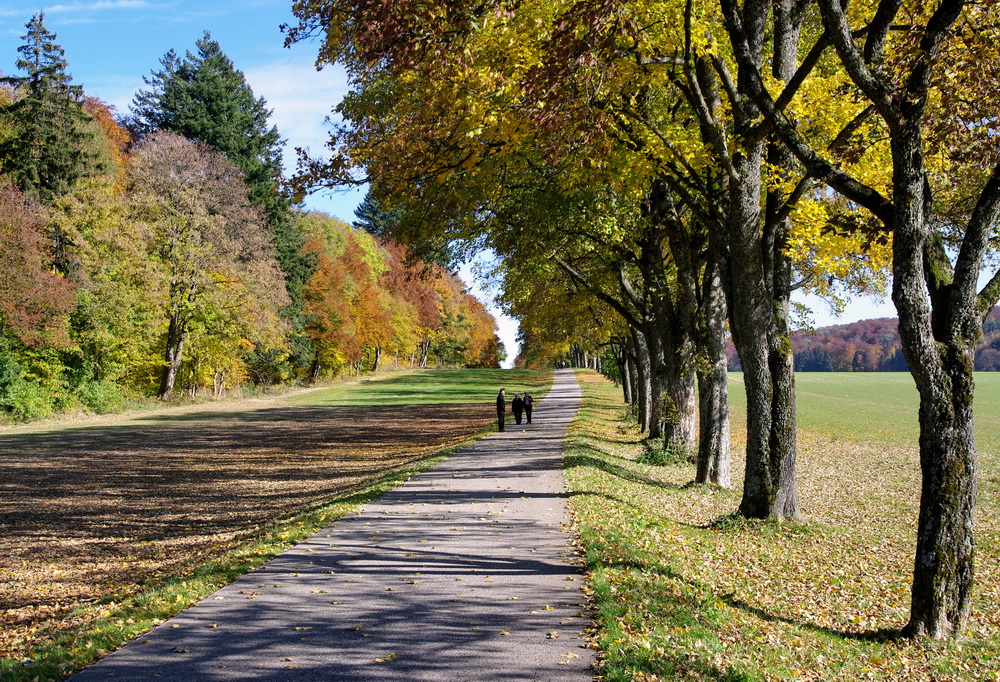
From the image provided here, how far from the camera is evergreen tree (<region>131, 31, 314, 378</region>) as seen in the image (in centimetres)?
4709

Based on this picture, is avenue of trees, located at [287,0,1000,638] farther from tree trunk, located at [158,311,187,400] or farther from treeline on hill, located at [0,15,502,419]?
tree trunk, located at [158,311,187,400]

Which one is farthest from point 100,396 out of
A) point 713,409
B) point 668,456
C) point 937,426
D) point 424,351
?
point 424,351

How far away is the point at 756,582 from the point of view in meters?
8.16

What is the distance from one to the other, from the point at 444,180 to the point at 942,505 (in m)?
7.57

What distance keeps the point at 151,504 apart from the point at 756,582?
12.3 m

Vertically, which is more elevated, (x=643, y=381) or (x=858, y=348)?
(x=858, y=348)

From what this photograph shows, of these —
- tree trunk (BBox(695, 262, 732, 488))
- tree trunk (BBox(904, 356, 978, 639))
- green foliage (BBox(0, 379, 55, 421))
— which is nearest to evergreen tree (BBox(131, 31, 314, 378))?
green foliage (BBox(0, 379, 55, 421))

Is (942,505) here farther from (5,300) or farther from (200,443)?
(5,300)

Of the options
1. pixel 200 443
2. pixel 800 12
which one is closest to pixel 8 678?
pixel 800 12

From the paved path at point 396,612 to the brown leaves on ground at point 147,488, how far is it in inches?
80.7

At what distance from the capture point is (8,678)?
518cm

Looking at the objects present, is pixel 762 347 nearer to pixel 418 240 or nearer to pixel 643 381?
pixel 418 240

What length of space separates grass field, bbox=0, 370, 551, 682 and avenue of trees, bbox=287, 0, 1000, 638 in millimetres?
5152

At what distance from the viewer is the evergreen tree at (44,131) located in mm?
34719
